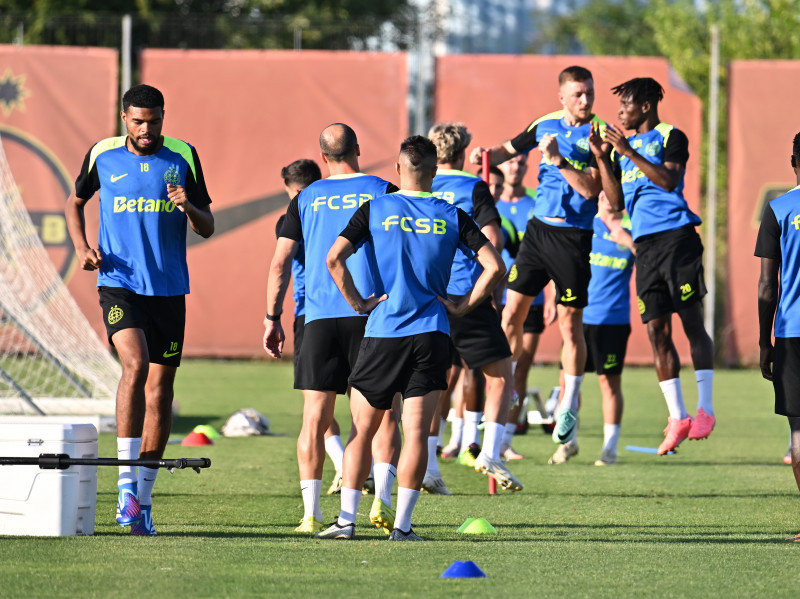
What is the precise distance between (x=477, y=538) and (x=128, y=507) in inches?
68.7

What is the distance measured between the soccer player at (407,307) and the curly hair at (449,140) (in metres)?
2.42

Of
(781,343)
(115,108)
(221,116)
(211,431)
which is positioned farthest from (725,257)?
(781,343)

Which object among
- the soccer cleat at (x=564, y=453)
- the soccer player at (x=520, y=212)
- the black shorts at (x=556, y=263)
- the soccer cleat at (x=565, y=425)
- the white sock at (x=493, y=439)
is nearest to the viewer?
the white sock at (x=493, y=439)

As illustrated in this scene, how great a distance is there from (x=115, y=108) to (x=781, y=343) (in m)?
17.0

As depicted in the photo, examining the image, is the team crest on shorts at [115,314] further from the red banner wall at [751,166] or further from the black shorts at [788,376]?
the red banner wall at [751,166]

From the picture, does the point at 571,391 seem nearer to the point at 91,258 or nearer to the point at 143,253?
the point at 143,253

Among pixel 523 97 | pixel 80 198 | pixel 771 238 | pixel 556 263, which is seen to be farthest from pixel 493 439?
pixel 523 97

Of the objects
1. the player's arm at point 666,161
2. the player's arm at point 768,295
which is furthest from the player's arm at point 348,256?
the player's arm at point 666,161

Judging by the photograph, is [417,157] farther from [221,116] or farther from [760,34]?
[760,34]

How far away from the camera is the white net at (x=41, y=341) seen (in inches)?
511

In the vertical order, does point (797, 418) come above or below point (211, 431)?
above

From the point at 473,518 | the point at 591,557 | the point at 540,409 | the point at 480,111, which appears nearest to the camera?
the point at 591,557

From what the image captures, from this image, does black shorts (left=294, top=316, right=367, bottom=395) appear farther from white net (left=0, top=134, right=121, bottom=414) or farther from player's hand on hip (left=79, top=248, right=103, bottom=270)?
white net (left=0, top=134, right=121, bottom=414)

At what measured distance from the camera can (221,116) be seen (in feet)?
71.4
